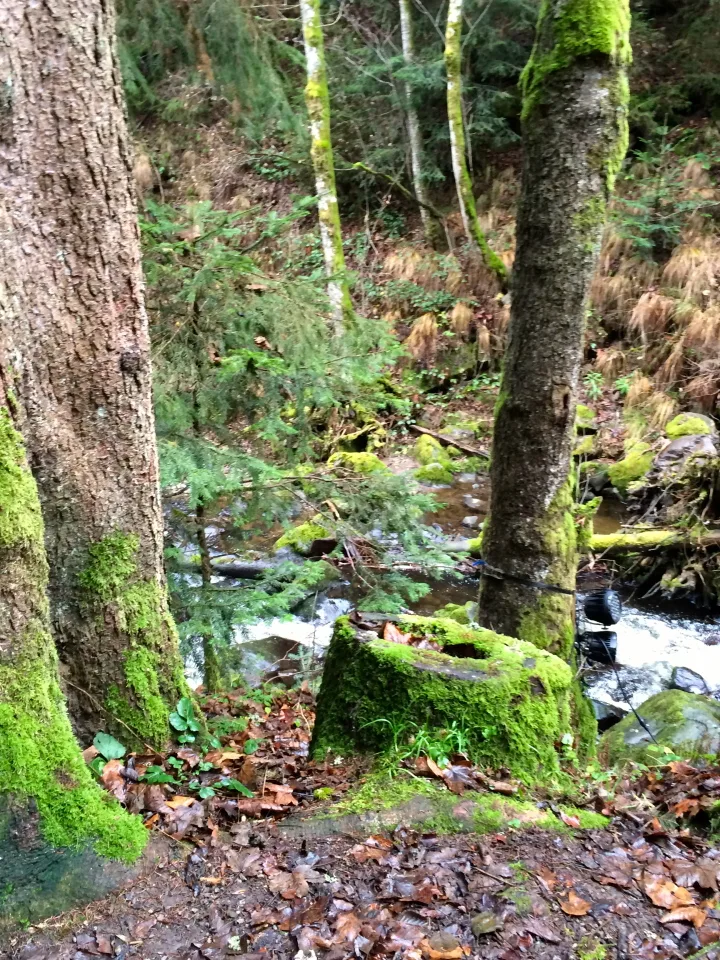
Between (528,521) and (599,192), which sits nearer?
(599,192)

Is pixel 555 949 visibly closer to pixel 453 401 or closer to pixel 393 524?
pixel 393 524

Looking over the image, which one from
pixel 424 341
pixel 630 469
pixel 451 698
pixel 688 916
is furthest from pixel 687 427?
pixel 688 916

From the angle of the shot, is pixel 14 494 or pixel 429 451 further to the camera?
pixel 429 451

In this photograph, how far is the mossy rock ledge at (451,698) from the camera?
117 inches

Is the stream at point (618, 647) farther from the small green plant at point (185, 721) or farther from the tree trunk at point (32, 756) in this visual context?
the tree trunk at point (32, 756)

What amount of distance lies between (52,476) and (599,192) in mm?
3540

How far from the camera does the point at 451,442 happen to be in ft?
39.6

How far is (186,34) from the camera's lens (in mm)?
5941

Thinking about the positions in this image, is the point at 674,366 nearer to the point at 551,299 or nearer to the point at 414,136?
the point at 551,299

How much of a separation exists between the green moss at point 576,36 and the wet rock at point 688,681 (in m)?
5.31

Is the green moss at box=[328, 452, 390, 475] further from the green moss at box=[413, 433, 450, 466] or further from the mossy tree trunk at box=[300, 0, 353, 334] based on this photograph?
the mossy tree trunk at box=[300, 0, 353, 334]

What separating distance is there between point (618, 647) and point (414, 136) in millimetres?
13077

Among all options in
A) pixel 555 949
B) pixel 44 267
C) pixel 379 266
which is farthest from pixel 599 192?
pixel 379 266

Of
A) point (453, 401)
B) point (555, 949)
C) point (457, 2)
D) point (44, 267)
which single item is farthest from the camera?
point (453, 401)
